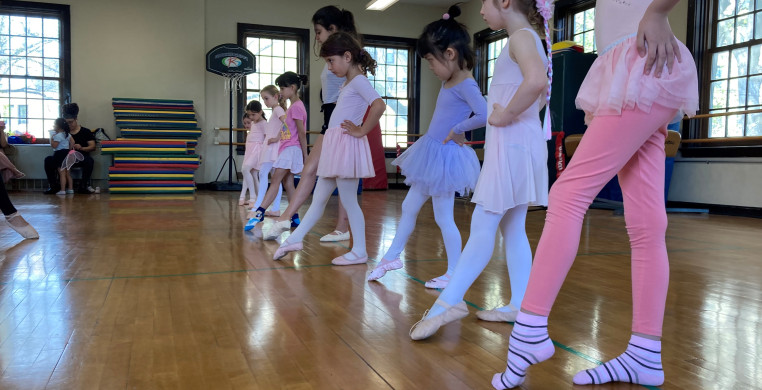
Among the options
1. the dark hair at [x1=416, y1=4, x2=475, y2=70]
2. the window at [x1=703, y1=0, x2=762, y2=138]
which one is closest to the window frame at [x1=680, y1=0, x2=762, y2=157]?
the window at [x1=703, y1=0, x2=762, y2=138]

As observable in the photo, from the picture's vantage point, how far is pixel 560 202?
1146mm

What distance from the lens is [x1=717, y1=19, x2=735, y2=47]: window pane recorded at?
6.11 meters

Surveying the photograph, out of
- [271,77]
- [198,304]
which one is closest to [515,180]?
[198,304]

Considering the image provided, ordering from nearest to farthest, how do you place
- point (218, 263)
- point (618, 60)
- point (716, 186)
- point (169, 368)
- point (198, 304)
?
point (618, 60) < point (169, 368) < point (198, 304) < point (218, 263) < point (716, 186)

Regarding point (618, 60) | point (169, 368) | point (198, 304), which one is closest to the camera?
point (618, 60)

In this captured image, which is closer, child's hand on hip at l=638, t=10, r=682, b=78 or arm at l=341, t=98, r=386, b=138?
child's hand on hip at l=638, t=10, r=682, b=78

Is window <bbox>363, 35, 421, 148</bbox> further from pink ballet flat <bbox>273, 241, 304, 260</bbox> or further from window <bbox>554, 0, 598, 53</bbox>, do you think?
pink ballet flat <bbox>273, 241, 304, 260</bbox>

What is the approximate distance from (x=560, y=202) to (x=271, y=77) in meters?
9.16

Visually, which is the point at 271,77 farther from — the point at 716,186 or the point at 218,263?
the point at 218,263

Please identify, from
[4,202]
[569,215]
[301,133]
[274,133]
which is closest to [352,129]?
[569,215]

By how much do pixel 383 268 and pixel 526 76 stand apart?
3.56 ft

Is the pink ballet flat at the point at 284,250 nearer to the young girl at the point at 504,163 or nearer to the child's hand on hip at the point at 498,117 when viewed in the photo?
the young girl at the point at 504,163

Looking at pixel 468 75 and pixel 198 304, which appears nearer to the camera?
pixel 198 304

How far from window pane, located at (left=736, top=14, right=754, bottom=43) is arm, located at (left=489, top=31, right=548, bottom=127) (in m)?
5.82
